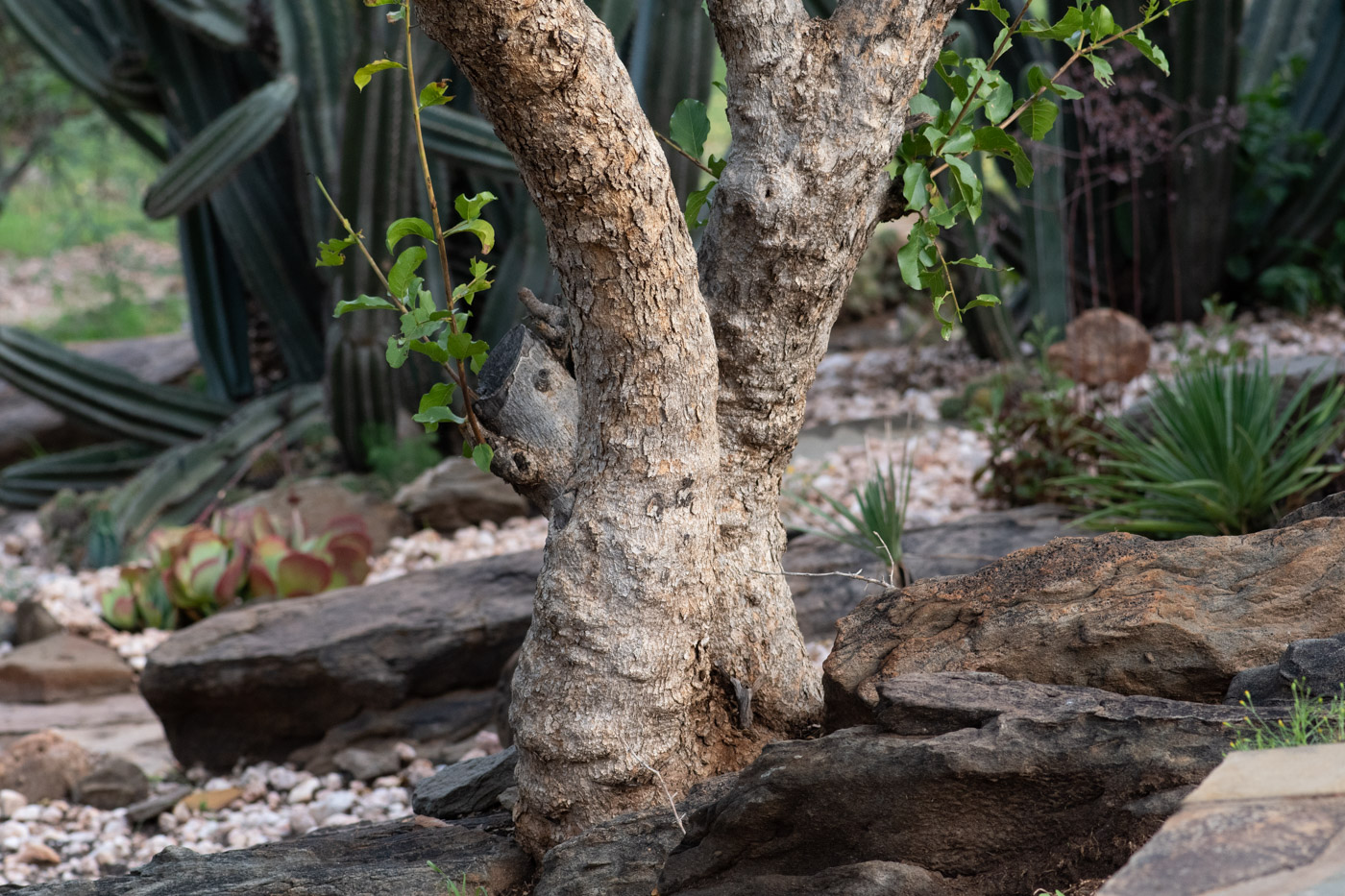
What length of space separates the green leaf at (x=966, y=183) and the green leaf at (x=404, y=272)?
3.25 feet

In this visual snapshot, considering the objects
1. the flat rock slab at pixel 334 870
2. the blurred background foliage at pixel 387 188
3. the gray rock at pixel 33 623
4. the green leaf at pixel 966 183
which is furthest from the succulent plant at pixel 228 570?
the green leaf at pixel 966 183

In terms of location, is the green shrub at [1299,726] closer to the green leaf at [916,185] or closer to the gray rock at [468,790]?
the green leaf at [916,185]

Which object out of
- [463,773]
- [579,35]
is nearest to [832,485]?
[463,773]

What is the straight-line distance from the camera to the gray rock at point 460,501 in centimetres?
546

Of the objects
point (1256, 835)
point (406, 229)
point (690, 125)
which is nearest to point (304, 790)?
point (406, 229)

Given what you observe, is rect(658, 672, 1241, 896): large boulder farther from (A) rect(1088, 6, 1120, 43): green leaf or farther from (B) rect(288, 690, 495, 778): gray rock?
(B) rect(288, 690, 495, 778): gray rock

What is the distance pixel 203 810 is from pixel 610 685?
2.21 meters

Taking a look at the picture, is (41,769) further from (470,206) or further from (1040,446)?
(1040,446)

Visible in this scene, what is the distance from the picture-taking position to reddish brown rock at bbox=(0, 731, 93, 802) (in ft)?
12.0

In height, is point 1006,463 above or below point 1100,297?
below

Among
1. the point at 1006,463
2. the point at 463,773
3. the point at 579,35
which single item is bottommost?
the point at 463,773

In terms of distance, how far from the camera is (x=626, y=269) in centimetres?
188

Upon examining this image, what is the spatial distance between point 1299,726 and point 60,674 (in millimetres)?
4608

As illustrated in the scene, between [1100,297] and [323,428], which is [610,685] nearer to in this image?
[323,428]
